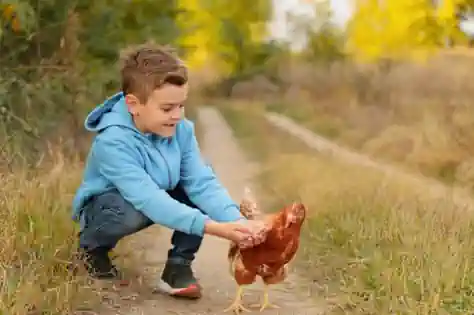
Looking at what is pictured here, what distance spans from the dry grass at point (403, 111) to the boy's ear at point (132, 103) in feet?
11.9

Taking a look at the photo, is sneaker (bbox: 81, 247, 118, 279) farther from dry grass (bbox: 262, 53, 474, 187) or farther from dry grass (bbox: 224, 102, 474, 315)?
dry grass (bbox: 262, 53, 474, 187)

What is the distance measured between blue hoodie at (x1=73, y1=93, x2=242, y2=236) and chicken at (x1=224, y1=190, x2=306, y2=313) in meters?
0.20

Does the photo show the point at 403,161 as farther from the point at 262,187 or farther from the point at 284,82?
the point at 284,82

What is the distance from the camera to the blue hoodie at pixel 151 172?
337 cm

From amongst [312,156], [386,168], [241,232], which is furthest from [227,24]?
[241,232]

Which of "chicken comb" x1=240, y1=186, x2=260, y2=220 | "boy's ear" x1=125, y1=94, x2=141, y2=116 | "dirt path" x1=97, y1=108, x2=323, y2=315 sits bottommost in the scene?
"dirt path" x1=97, y1=108, x2=323, y2=315

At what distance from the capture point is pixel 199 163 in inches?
151

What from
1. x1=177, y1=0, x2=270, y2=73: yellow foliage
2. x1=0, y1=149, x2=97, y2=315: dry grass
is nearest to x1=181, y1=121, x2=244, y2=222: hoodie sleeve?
x1=0, y1=149, x2=97, y2=315: dry grass

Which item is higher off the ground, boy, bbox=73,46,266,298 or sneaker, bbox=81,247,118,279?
boy, bbox=73,46,266,298

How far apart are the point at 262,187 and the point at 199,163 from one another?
3416mm

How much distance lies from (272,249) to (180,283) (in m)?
0.65

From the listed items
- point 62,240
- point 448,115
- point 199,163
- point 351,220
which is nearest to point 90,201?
point 62,240

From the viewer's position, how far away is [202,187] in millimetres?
3736

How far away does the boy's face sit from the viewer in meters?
3.42
